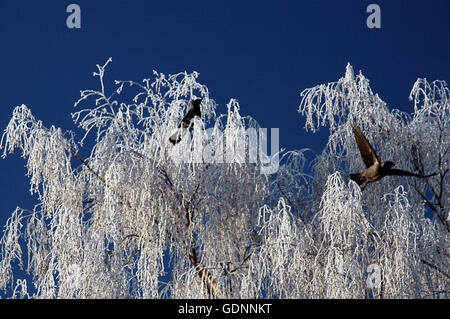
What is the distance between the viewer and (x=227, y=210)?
5.62 m

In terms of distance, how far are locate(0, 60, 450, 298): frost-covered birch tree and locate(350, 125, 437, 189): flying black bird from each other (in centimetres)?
27

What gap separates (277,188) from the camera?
6.20 m

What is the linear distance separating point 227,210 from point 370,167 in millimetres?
1298

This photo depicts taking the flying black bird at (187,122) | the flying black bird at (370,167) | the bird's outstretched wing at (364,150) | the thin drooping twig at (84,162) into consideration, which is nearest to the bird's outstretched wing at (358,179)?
the flying black bird at (370,167)

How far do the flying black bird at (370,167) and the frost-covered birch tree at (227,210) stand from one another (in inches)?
10.6

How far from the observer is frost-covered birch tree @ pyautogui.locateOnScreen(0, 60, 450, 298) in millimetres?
4930

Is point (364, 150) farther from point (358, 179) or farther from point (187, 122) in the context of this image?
point (187, 122)

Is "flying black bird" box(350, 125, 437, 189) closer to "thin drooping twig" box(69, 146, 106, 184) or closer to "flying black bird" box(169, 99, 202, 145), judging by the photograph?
"flying black bird" box(169, 99, 202, 145)

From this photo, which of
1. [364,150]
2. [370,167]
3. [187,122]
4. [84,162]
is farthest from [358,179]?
[84,162]

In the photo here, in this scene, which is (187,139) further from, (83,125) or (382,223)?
(382,223)

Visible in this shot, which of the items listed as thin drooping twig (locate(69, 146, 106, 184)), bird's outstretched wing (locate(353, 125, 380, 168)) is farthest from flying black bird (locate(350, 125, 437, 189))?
thin drooping twig (locate(69, 146, 106, 184))
